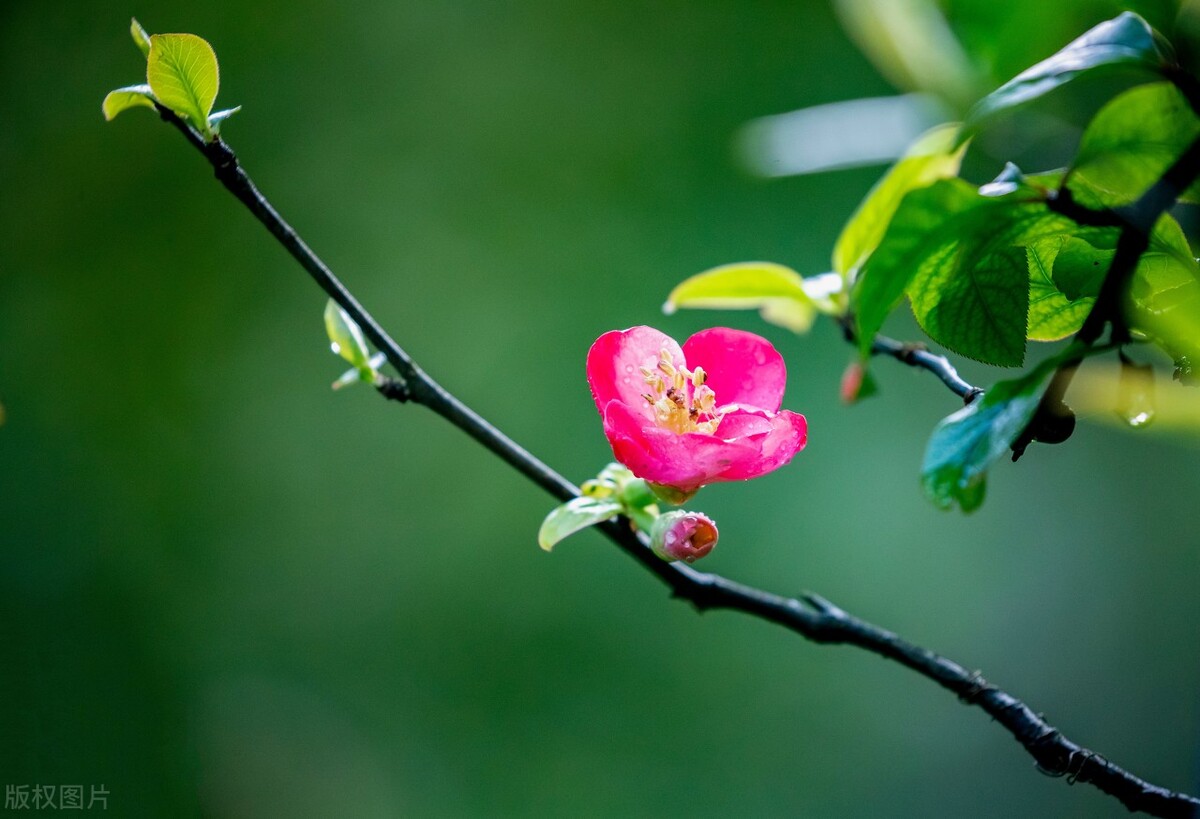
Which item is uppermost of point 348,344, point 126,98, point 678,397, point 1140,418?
point 126,98

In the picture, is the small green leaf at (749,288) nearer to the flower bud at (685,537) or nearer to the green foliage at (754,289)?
the green foliage at (754,289)

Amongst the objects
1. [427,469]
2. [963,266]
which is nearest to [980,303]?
[963,266]

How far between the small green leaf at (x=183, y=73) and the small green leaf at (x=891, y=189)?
0.95 ft

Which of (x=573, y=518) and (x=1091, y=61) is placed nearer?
(x=1091, y=61)

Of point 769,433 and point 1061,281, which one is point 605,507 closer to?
point 769,433

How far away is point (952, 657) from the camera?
5.86ft

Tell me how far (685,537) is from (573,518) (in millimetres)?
59

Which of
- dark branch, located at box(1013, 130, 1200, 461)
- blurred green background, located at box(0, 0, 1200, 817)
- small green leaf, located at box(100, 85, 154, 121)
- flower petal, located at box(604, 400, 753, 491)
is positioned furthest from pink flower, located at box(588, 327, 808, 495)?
blurred green background, located at box(0, 0, 1200, 817)

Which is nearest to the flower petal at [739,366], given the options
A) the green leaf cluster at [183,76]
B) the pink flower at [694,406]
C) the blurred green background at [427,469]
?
the pink flower at [694,406]

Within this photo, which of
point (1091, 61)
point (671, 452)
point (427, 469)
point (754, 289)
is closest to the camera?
point (1091, 61)

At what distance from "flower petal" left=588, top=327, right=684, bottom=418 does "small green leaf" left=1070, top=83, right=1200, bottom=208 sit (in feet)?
0.58

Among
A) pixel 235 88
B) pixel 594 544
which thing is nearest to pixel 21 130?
pixel 235 88

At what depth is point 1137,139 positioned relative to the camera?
262 millimetres

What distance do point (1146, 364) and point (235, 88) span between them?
65.6 inches
